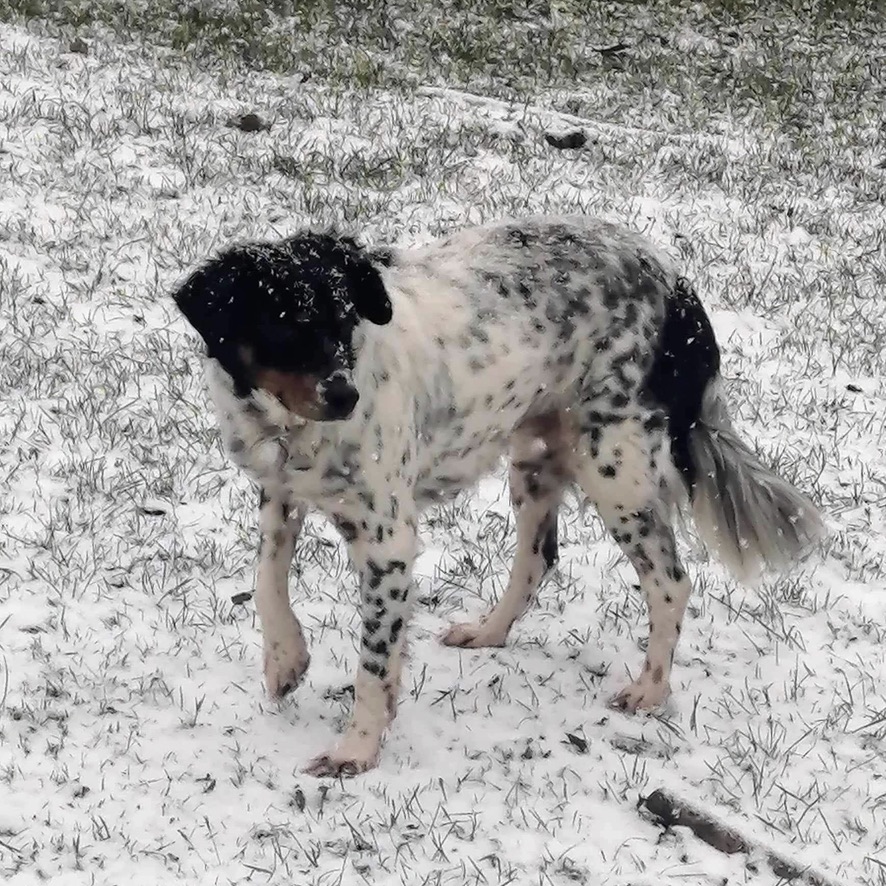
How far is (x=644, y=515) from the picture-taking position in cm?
479

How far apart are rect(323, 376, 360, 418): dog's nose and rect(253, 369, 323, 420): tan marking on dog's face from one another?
31 mm

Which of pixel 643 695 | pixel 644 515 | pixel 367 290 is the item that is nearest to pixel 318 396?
pixel 367 290

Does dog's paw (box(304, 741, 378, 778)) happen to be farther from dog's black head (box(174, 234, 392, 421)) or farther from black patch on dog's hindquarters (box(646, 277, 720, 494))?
black patch on dog's hindquarters (box(646, 277, 720, 494))

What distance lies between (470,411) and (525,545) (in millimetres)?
905

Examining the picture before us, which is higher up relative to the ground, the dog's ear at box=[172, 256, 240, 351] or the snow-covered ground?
the dog's ear at box=[172, 256, 240, 351]

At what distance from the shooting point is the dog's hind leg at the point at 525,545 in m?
5.09

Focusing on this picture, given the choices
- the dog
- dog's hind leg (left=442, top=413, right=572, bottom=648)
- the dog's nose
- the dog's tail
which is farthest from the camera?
dog's hind leg (left=442, top=413, right=572, bottom=648)

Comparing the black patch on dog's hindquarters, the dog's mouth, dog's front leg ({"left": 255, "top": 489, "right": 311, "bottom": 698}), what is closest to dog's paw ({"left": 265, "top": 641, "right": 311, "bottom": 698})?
dog's front leg ({"left": 255, "top": 489, "right": 311, "bottom": 698})

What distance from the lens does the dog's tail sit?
4883 millimetres

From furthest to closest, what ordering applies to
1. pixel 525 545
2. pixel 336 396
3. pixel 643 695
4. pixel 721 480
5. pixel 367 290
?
pixel 525 545, pixel 721 480, pixel 643 695, pixel 367 290, pixel 336 396

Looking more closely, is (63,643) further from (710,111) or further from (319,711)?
(710,111)

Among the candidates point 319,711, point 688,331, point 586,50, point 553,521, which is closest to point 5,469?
point 319,711

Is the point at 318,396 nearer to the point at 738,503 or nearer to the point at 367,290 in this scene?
the point at 367,290

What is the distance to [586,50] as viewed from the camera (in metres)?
14.2
